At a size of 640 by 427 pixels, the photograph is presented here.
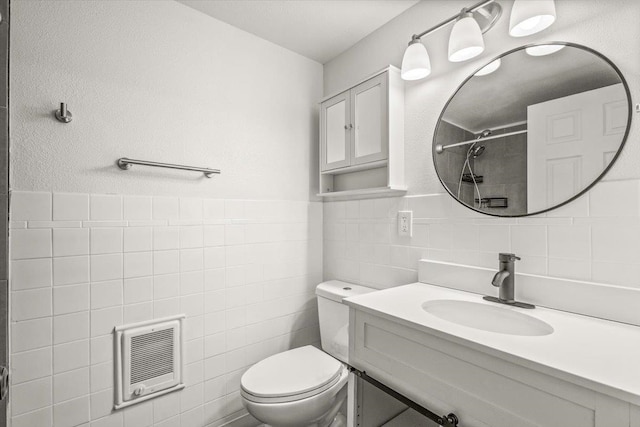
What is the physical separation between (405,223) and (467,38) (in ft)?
2.68

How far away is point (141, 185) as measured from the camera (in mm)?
1333

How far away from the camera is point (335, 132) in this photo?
1744 millimetres

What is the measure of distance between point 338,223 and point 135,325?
3.89ft

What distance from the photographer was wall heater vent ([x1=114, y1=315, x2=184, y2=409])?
1249 mm

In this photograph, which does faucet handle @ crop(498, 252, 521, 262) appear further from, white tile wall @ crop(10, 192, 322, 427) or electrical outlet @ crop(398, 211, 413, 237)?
white tile wall @ crop(10, 192, 322, 427)

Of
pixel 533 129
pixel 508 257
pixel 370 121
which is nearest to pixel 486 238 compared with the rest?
pixel 508 257

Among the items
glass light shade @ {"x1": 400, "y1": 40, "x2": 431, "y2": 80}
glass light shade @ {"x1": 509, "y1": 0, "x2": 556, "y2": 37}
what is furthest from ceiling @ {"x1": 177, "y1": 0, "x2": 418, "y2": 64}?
glass light shade @ {"x1": 509, "y1": 0, "x2": 556, "y2": 37}

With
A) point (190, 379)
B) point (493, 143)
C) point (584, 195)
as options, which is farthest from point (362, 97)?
point (190, 379)

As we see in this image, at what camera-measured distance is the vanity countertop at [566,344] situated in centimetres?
56

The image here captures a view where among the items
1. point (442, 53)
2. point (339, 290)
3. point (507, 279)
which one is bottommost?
point (339, 290)

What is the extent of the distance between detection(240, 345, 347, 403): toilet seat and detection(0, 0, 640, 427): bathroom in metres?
0.14

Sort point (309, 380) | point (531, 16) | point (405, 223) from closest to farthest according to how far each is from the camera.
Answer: point (531, 16), point (309, 380), point (405, 223)

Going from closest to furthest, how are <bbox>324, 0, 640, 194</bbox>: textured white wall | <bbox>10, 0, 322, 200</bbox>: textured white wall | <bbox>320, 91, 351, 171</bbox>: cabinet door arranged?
<bbox>324, 0, 640, 194</bbox>: textured white wall
<bbox>10, 0, 322, 200</bbox>: textured white wall
<bbox>320, 91, 351, 171</bbox>: cabinet door

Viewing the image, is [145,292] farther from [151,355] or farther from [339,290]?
[339,290]
